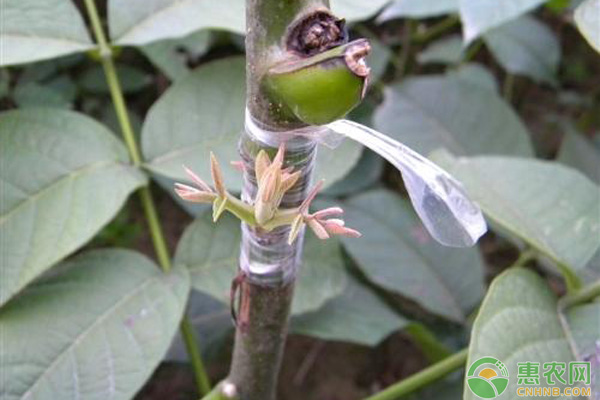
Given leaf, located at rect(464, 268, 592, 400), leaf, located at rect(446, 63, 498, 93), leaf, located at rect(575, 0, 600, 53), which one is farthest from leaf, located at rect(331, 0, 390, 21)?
leaf, located at rect(446, 63, 498, 93)

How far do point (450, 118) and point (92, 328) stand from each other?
668mm

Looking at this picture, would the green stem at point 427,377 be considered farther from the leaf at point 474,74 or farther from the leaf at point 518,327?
the leaf at point 474,74

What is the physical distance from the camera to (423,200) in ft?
1.44

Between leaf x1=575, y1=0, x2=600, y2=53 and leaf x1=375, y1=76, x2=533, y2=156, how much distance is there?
0.37 metres

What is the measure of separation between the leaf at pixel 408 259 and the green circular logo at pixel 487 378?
1.32 feet

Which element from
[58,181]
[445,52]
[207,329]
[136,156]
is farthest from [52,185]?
[445,52]

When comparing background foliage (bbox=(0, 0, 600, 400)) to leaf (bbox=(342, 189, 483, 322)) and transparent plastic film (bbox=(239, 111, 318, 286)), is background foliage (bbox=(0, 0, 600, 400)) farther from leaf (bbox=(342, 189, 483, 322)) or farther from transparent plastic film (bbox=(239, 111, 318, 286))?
transparent plastic film (bbox=(239, 111, 318, 286))

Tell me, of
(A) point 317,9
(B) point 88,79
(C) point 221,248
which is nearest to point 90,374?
(C) point 221,248

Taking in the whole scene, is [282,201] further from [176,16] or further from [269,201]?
[176,16]

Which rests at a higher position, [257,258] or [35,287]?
[257,258]

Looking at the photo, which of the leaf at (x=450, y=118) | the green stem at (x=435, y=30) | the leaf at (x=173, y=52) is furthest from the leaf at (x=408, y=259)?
the green stem at (x=435, y=30)

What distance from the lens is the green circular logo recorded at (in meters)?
0.55

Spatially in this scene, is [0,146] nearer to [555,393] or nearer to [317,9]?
[317,9]

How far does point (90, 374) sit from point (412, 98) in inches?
27.2
